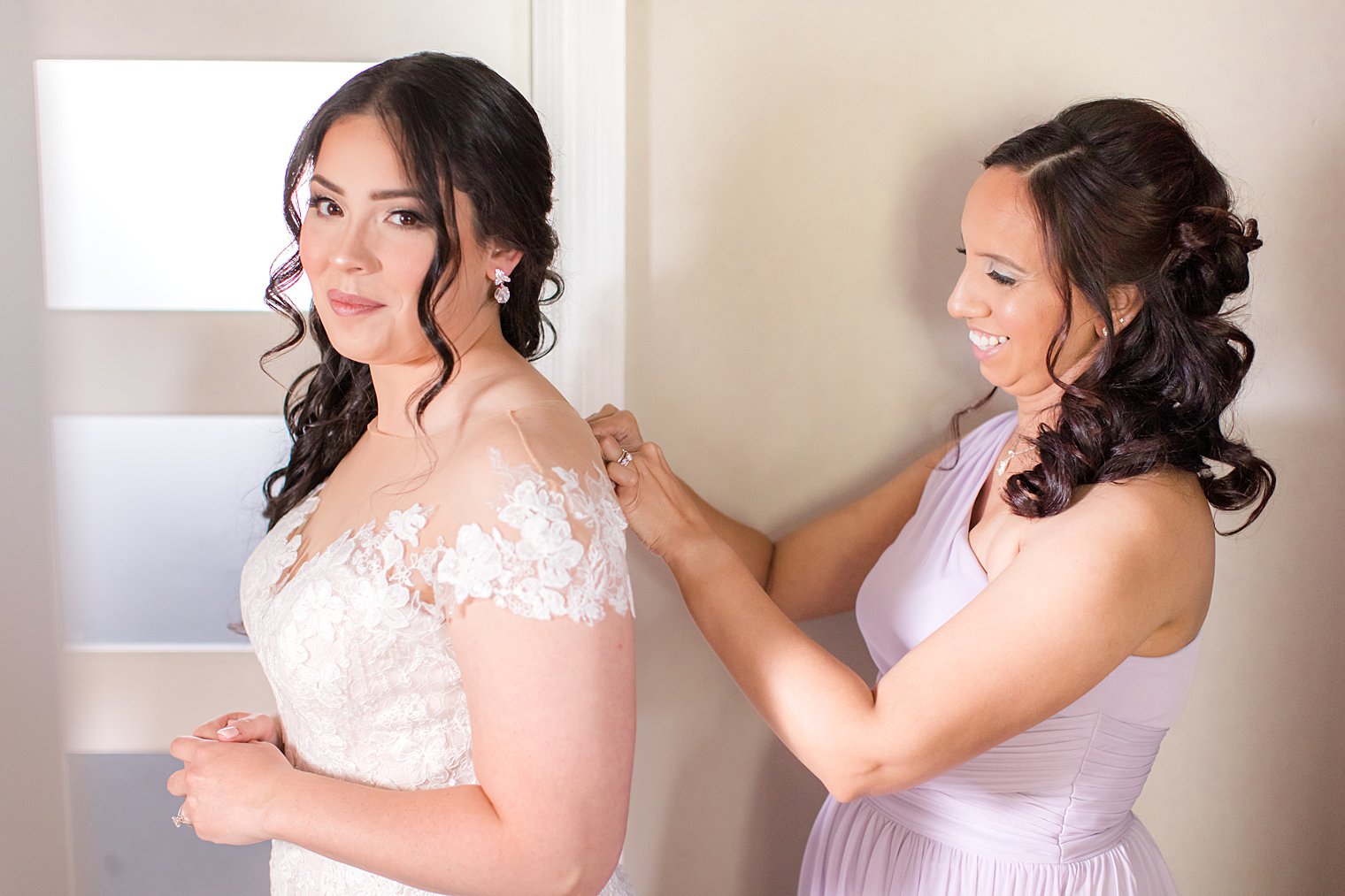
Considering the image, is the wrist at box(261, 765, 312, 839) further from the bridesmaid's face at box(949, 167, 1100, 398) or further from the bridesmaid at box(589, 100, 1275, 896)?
the bridesmaid's face at box(949, 167, 1100, 398)

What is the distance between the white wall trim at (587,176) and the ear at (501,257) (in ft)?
1.32

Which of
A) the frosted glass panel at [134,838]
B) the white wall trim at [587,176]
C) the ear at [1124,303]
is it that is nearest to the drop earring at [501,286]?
the white wall trim at [587,176]

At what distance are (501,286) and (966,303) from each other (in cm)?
62

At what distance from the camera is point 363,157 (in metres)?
1.08

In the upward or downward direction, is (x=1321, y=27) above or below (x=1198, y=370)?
above

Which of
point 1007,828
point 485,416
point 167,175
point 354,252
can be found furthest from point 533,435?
point 167,175

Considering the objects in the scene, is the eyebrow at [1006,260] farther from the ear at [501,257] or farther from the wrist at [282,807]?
the wrist at [282,807]

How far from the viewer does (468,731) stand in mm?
1122

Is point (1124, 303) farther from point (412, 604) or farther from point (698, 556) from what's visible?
point (412, 604)

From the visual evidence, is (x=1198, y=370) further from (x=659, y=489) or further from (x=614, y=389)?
(x=614, y=389)

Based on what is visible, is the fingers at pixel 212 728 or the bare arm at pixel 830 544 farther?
the bare arm at pixel 830 544

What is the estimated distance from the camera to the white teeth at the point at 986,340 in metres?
1.30

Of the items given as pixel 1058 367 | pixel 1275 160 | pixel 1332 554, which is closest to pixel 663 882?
pixel 1058 367

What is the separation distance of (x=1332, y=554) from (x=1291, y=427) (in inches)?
9.5
